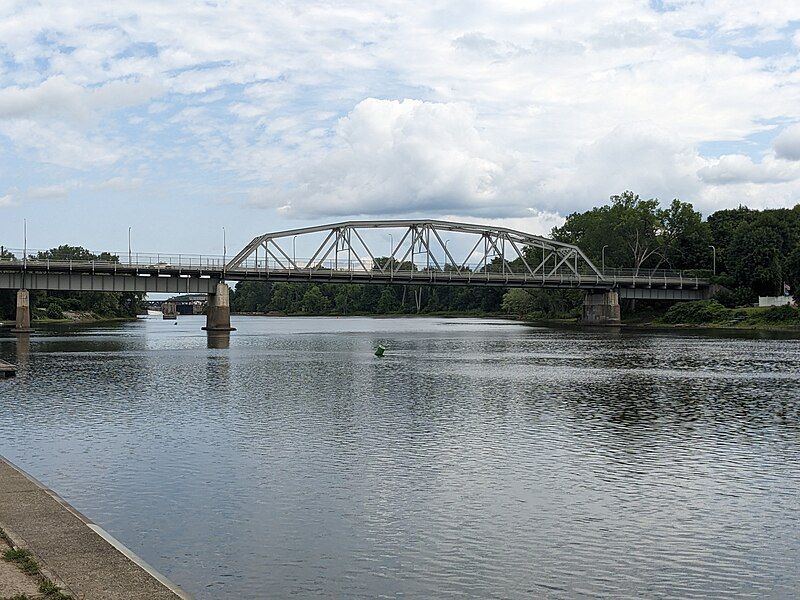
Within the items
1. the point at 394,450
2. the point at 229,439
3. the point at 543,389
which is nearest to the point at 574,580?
the point at 394,450

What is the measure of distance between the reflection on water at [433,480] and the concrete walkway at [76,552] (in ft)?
4.44

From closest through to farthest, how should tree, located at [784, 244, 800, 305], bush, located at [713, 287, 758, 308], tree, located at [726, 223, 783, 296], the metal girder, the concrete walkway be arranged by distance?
the concrete walkway
the metal girder
tree, located at [784, 244, 800, 305]
tree, located at [726, 223, 783, 296]
bush, located at [713, 287, 758, 308]

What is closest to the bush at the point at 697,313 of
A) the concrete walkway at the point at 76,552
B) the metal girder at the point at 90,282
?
the metal girder at the point at 90,282

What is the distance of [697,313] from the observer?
16300 centimetres

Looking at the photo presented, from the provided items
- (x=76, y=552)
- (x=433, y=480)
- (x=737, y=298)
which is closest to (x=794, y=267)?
(x=737, y=298)

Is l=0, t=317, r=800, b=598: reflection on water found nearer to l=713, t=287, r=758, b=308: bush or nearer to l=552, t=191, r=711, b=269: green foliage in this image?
l=713, t=287, r=758, b=308: bush

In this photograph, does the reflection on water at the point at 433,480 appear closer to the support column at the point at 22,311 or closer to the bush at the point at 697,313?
the support column at the point at 22,311

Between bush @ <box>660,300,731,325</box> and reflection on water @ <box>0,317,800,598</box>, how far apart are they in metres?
111

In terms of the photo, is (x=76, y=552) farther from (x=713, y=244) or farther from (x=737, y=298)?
(x=713, y=244)

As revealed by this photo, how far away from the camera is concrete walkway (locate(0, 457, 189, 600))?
A: 532 inches

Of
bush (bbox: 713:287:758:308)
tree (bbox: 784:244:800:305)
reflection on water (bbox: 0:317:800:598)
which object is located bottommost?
reflection on water (bbox: 0:317:800:598)

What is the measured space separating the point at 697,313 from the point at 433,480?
5810 inches

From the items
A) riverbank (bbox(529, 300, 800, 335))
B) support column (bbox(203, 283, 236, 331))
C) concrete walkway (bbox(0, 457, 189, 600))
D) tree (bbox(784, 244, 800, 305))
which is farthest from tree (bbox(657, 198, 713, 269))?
concrete walkway (bbox(0, 457, 189, 600))

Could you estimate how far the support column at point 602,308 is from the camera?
172875 mm
